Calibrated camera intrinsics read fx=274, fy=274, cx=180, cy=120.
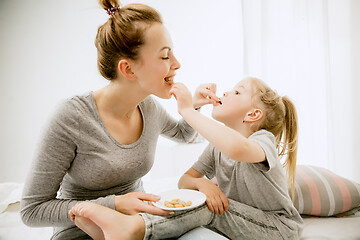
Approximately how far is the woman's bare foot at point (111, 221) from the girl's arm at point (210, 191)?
0.89ft

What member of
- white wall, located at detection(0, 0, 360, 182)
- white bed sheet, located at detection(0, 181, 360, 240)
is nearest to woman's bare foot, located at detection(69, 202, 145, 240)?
white bed sheet, located at detection(0, 181, 360, 240)

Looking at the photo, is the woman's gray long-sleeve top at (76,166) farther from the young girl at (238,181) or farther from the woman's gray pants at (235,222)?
the woman's gray pants at (235,222)

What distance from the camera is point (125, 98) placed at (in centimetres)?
113

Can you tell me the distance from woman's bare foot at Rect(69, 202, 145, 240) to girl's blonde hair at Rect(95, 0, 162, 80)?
530 mm

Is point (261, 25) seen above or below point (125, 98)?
above

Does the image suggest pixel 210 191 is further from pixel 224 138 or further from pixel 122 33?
pixel 122 33

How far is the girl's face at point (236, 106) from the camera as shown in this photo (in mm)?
1245

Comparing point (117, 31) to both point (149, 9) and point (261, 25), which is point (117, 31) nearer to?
point (149, 9)

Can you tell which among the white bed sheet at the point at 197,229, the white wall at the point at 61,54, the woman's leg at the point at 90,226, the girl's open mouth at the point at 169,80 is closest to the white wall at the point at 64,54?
the white wall at the point at 61,54

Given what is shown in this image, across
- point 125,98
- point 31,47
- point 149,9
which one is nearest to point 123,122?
point 125,98

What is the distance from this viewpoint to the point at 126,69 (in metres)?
1.07

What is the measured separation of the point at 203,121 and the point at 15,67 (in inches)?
87.0

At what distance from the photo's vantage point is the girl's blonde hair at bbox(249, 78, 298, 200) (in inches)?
48.9

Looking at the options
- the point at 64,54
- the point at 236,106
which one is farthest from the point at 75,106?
the point at 64,54
